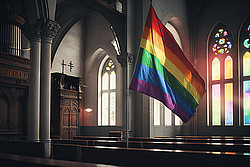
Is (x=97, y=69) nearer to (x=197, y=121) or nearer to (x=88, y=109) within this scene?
(x=88, y=109)

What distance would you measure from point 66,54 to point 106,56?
257 centimetres

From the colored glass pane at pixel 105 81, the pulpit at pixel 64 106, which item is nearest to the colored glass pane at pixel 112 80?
the colored glass pane at pixel 105 81

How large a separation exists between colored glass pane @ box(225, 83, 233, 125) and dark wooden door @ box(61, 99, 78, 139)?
7808 millimetres

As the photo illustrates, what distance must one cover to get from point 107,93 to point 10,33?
730 cm

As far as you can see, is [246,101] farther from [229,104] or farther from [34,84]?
[34,84]

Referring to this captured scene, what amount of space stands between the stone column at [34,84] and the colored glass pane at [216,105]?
1058cm

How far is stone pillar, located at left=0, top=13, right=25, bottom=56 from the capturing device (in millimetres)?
10864

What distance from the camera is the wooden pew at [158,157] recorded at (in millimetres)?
3959

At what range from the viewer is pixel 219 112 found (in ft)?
49.3

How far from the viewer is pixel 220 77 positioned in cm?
1515

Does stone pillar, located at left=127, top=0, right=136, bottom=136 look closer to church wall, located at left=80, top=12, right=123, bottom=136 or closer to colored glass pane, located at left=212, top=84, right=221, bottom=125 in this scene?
church wall, located at left=80, top=12, right=123, bottom=136

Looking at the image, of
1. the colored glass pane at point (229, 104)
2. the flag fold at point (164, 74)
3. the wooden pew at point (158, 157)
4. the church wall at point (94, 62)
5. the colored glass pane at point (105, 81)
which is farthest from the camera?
the colored glass pane at point (105, 81)

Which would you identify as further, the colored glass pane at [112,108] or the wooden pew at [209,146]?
the colored glass pane at [112,108]

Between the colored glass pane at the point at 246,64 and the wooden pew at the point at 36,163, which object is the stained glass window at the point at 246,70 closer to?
the colored glass pane at the point at 246,64
